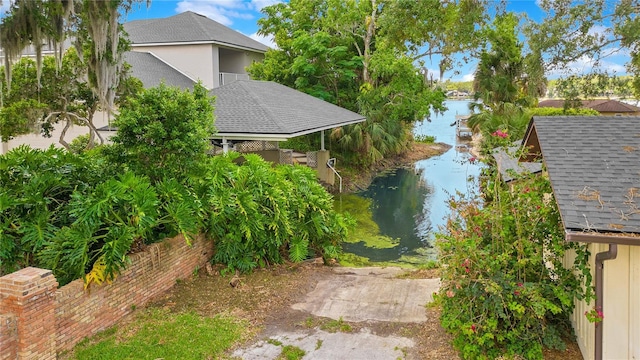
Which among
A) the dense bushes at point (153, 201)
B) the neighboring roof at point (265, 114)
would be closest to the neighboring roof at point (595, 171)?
the dense bushes at point (153, 201)

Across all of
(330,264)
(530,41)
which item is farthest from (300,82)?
(330,264)

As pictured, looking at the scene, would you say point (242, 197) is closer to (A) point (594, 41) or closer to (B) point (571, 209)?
(B) point (571, 209)

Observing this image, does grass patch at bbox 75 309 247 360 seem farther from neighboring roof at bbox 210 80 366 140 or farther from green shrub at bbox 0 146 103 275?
neighboring roof at bbox 210 80 366 140

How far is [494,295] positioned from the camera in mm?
Answer: 5797

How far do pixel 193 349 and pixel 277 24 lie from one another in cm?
2336

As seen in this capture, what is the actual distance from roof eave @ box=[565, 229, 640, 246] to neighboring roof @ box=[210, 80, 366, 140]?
9.37 meters

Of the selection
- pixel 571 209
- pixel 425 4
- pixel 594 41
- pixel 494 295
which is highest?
pixel 425 4

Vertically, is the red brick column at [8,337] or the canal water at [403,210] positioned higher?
the red brick column at [8,337]

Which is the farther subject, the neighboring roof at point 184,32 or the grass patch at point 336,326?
the neighboring roof at point 184,32

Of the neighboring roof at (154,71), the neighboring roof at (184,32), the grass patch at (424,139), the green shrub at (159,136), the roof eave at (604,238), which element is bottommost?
the roof eave at (604,238)

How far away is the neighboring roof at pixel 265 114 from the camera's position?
1400cm

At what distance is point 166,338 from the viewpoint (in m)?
6.24

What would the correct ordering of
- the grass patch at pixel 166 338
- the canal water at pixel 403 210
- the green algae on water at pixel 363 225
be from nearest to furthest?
the grass patch at pixel 166 338
the canal water at pixel 403 210
the green algae on water at pixel 363 225

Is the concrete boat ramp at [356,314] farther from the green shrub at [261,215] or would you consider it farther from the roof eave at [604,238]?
the roof eave at [604,238]
